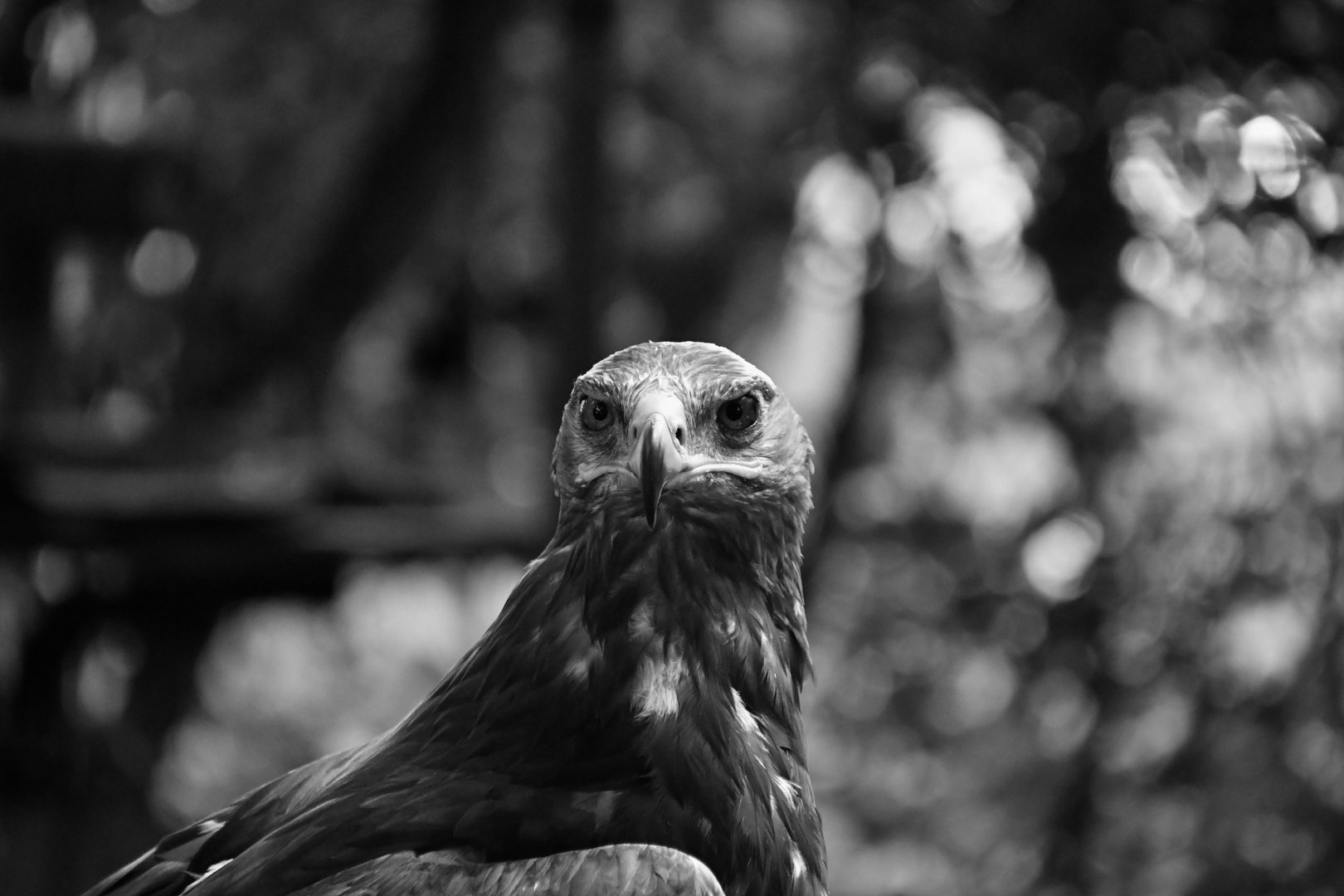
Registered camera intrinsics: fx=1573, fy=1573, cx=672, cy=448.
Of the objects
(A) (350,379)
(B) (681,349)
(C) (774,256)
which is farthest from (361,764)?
(A) (350,379)

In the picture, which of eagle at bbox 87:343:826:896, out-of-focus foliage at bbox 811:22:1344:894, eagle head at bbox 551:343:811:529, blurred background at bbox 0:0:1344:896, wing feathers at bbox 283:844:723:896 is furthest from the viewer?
blurred background at bbox 0:0:1344:896

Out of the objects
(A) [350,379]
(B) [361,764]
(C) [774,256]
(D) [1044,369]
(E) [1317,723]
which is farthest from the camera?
(A) [350,379]

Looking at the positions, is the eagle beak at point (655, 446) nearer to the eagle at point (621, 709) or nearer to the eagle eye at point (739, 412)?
the eagle at point (621, 709)

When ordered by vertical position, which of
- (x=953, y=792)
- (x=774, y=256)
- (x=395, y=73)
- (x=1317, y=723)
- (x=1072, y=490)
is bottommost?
(x=953, y=792)

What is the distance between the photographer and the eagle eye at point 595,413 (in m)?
2.94

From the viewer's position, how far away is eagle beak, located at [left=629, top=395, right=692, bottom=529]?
107 inches

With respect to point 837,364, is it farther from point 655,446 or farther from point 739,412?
point 655,446

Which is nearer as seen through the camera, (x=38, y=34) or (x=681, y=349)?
(x=681, y=349)

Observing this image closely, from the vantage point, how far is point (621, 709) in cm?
284

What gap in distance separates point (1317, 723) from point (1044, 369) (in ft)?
6.52

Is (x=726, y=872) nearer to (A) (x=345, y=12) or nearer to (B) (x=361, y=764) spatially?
(B) (x=361, y=764)

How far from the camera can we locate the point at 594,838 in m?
2.67

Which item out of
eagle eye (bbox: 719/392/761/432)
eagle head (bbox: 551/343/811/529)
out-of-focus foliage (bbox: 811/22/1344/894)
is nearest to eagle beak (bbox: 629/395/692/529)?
eagle head (bbox: 551/343/811/529)

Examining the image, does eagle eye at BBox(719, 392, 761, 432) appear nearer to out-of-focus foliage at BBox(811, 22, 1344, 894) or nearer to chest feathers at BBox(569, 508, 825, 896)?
chest feathers at BBox(569, 508, 825, 896)
